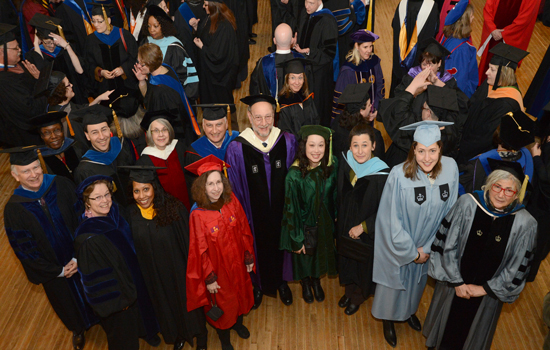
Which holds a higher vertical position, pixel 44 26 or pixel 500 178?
pixel 44 26

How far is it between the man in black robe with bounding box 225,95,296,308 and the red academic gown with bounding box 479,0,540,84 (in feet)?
13.4

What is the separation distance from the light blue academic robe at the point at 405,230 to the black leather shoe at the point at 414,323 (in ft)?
0.99

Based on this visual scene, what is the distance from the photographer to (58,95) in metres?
4.63

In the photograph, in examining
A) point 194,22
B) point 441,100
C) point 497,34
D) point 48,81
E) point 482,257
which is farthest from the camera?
point 194,22

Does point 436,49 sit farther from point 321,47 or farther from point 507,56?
point 321,47

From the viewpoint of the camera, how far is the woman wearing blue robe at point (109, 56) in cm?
581

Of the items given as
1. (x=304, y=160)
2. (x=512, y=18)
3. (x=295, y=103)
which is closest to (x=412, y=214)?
(x=304, y=160)

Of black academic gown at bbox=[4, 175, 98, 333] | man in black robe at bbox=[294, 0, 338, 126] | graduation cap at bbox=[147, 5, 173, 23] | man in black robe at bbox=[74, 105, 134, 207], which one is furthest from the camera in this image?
man in black robe at bbox=[294, 0, 338, 126]

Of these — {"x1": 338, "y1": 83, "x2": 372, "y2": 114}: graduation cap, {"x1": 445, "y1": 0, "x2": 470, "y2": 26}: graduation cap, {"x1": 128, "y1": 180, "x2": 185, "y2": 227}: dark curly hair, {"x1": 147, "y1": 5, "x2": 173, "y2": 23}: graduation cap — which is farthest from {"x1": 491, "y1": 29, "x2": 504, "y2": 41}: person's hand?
{"x1": 128, "y1": 180, "x2": 185, "y2": 227}: dark curly hair

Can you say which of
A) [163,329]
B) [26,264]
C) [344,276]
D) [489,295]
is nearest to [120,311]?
[163,329]

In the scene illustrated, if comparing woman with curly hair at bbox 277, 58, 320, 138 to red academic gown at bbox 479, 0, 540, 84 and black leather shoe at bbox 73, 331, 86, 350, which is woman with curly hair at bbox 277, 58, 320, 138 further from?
red academic gown at bbox 479, 0, 540, 84

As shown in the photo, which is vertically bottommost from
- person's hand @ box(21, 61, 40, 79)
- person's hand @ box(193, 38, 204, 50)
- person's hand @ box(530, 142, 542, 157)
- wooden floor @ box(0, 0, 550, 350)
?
wooden floor @ box(0, 0, 550, 350)

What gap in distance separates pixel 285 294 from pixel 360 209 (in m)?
1.29

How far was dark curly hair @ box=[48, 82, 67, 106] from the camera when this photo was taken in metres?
4.59
